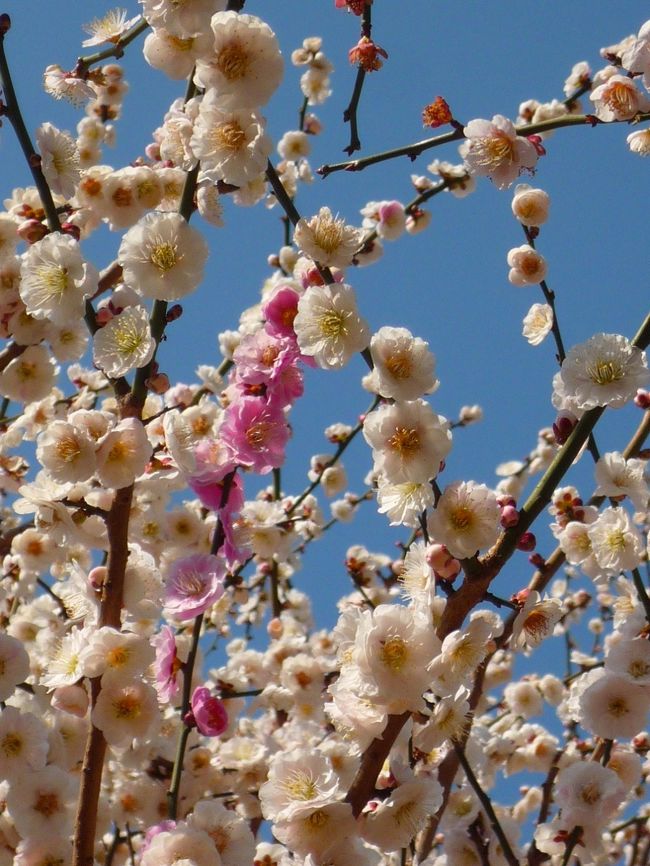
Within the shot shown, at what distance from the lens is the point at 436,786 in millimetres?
1884

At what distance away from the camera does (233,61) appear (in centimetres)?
188

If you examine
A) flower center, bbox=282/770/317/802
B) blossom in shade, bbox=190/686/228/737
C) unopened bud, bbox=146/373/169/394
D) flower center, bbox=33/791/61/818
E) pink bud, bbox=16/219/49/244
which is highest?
pink bud, bbox=16/219/49/244

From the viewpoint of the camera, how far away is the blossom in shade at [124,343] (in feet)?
6.76

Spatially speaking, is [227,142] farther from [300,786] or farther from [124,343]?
[300,786]

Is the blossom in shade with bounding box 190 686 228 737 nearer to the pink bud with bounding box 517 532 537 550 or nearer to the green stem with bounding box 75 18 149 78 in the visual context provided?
the pink bud with bounding box 517 532 537 550

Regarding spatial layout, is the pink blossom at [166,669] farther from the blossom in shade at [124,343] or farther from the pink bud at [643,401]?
the pink bud at [643,401]

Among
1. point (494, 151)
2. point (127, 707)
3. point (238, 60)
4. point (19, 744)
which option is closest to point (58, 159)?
point (238, 60)

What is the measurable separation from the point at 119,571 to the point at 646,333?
1.28 meters

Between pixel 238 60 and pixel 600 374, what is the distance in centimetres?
98

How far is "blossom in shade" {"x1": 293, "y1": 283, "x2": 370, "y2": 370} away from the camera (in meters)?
1.93

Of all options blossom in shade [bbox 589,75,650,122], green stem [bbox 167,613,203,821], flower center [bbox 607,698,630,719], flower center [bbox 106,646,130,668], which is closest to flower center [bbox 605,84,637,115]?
blossom in shade [bbox 589,75,650,122]

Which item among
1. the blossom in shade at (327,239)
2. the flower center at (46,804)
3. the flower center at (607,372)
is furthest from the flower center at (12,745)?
the flower center at (607,372)

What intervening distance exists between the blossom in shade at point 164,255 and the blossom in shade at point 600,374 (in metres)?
0.86

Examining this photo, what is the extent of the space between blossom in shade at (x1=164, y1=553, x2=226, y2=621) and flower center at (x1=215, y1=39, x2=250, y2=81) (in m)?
1.14
